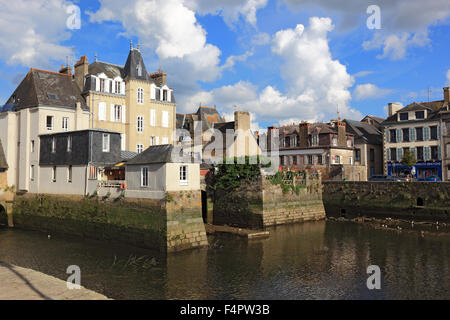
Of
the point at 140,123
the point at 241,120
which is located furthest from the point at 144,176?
the point at 241,120

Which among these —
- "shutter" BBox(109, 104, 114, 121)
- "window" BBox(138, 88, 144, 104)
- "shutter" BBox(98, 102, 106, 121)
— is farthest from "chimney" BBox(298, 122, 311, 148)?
"shutter" BBox(98, 102, 106, 121)

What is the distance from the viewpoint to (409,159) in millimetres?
47031

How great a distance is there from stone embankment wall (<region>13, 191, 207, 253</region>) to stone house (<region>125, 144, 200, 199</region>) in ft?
1.66

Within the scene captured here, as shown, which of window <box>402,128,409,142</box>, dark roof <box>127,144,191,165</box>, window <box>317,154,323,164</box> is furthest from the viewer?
window <box>317,154,323,164</box>

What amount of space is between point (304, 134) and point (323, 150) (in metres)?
3.91

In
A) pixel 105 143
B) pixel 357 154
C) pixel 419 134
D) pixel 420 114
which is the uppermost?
pixel 420 114

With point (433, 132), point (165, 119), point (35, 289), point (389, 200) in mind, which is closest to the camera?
point (35, 289)

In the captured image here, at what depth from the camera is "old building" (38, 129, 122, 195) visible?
94.3 ft

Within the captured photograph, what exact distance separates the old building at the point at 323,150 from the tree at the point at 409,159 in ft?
16.6

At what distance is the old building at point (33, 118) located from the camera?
34062 mm

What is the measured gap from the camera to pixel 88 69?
132ft

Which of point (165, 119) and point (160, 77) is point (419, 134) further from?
point (160, 77)

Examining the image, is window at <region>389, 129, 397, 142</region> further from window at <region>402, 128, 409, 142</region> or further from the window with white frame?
the window with white frame

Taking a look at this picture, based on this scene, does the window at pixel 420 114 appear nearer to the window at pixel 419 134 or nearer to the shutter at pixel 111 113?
the window at pixel 419 134
